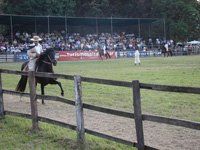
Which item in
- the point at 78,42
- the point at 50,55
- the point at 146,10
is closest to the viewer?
the point at 50,55

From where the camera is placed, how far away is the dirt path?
8.18 m

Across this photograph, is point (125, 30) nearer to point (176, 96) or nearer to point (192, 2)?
point (192, 2)

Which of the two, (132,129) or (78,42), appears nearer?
(132,129)

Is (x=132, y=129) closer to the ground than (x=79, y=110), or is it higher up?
closer to the ground

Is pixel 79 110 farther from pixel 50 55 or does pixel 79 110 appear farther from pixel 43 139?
pixel 50 55

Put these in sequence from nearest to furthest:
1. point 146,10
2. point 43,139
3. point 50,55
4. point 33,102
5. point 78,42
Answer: point 43,139
point 33,102
point 50,55
point 78,42
point 146,10

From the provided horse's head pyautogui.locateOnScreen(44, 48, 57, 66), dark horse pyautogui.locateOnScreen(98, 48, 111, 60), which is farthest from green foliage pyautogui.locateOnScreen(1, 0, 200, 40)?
horse's head pyautogui.locateOnScreen(44, 48, 57, 66)

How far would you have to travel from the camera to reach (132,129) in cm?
963

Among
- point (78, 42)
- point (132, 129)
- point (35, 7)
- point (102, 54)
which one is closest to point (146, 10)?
point (35, 7)

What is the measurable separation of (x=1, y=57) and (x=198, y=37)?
38.3m

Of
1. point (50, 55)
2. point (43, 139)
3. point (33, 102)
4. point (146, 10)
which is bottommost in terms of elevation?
point (43, 139)

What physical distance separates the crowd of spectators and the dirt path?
37.7 meters

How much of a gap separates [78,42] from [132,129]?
46.7 metres

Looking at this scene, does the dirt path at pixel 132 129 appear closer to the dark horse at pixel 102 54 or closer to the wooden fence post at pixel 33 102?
the wooden fence post at pixel 33 102
